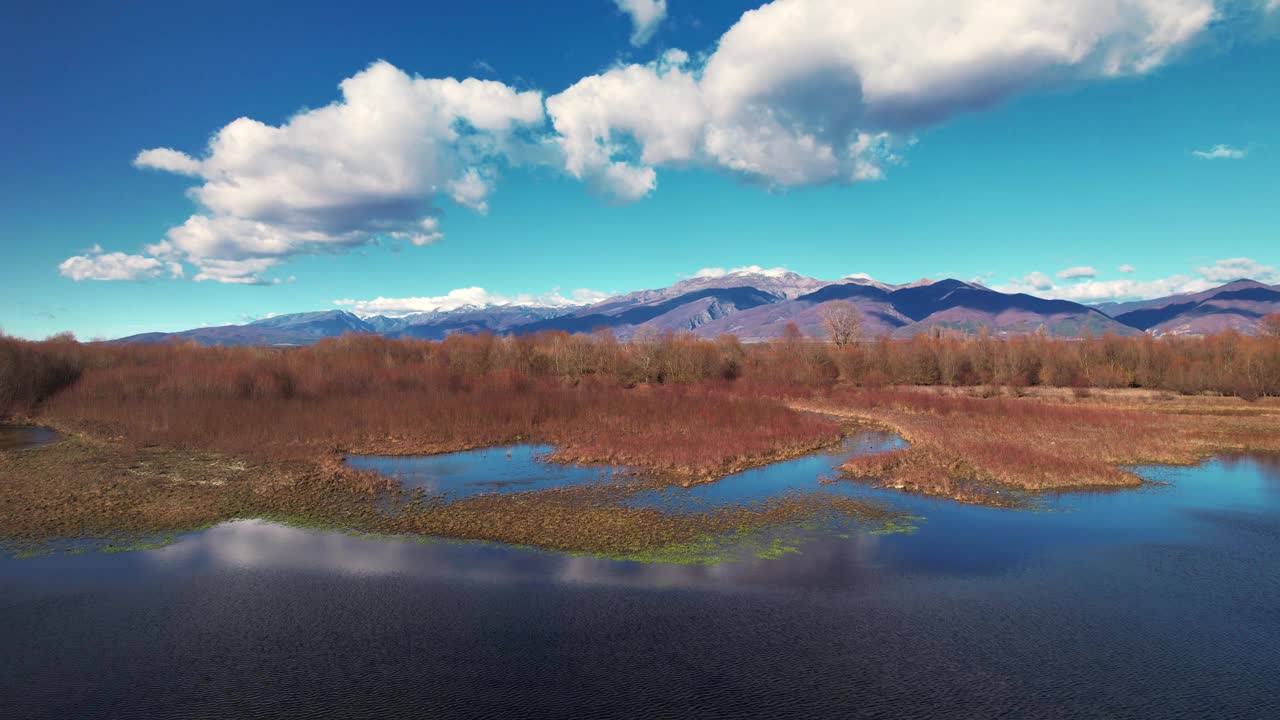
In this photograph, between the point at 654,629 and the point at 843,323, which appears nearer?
the point at 654,629

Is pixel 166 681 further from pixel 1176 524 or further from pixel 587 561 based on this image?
pixel 1176 524

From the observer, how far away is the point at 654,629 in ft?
35.7

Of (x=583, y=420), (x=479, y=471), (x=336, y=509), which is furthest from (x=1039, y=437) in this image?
(x=336, y=509)

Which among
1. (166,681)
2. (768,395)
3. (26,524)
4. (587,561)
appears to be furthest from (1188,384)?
(26,524)

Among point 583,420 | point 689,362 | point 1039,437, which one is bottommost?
point 1039,437

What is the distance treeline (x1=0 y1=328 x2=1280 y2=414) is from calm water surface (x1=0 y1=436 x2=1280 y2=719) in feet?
121

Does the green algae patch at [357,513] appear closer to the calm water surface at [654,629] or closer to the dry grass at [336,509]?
the dry grass at [336,509]

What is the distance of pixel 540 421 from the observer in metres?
38.5

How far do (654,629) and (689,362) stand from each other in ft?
202

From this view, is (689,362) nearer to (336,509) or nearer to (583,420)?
(583,420)

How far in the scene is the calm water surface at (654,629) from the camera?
8.80 m

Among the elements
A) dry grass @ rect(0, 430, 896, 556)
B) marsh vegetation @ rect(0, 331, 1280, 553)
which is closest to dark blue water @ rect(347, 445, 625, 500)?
marsh vegetation @ rect(0, 331, 1280, 553)

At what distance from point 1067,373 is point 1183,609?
216 ft

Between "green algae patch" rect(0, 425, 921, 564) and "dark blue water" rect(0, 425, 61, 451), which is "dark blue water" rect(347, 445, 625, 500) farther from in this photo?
"dark blue water" rect(0, 425, 61, 451)
